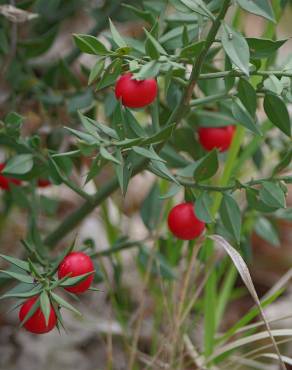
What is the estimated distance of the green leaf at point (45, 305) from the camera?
93cm

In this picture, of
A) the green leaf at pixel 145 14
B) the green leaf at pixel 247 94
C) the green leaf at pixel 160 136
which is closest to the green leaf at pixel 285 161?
the green leaf at pixel 247 94

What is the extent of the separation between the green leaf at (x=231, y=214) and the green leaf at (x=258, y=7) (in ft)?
1.18

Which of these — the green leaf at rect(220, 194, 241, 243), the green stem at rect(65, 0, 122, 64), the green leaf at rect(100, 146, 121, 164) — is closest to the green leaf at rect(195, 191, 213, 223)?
the green leaf at rect(220, 194, 241, 243)

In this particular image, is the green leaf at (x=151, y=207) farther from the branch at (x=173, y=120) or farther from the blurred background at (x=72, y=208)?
the branch at (x=173, y=120)

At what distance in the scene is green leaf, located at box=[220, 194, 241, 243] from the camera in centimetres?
116

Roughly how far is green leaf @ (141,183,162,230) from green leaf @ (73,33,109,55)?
0.62 metres

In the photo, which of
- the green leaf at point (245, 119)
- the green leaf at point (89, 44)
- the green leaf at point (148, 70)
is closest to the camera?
the green leaf at point (148, 70)

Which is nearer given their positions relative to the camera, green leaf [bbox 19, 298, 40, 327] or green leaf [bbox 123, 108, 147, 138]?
green leaf [bbox 19, 298, 40, 327]

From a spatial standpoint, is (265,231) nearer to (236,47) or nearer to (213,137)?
(213,137)

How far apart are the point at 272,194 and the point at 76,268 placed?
34cm

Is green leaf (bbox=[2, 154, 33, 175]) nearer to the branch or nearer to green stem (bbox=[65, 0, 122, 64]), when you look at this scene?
the branch

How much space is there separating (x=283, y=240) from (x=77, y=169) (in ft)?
4.00

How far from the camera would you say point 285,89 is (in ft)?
3.51

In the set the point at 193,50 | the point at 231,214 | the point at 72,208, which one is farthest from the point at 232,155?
the point at 72,208
